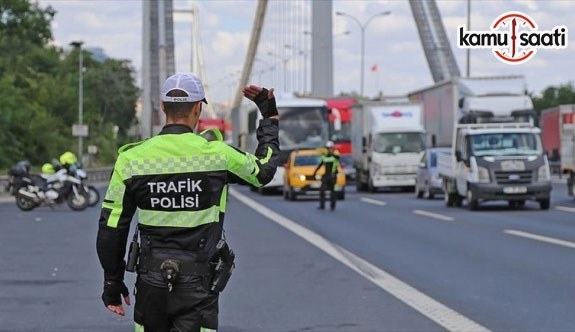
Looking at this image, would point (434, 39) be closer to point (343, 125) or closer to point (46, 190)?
point (343, 125)

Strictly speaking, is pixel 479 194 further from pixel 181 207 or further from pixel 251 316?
pixel 181 207

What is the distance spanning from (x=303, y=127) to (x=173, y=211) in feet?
143

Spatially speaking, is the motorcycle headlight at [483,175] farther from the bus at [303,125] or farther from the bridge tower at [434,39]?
the bridge tower at [434,39]

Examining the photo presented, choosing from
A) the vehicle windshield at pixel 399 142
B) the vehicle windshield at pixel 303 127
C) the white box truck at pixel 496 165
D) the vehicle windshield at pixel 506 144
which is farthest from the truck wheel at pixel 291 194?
the vehicle windshield at pixel 506 144

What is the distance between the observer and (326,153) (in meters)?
31.8

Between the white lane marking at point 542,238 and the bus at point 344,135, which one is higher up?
the bus at point 344,135

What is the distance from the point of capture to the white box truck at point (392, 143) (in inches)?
1813

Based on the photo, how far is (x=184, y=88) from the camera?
5.73 meters

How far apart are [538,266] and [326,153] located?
16065 millimetres

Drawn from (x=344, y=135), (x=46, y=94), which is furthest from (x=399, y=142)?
(x=46, y=94)

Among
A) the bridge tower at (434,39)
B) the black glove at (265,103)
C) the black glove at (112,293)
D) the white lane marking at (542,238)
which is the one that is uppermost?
the bridge tower at (434,39)

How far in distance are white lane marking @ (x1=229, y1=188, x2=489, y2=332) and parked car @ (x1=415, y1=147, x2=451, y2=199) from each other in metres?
16.5

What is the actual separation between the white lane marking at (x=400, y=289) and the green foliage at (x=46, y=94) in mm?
45171

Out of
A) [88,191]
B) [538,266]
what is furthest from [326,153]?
[538,266]
